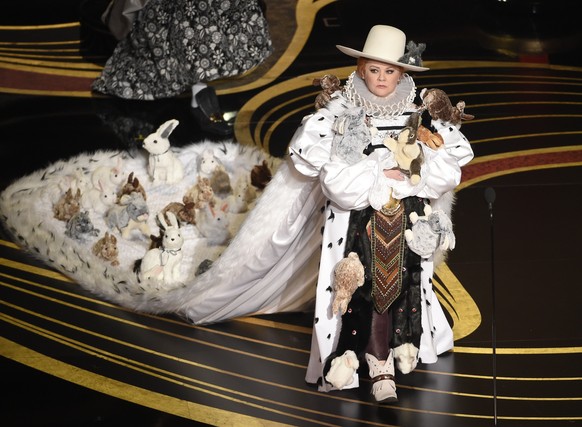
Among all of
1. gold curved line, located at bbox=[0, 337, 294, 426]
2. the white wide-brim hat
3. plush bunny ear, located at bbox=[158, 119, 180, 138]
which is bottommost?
gold curved line, located at bbox=[0, 337, 294, 426]

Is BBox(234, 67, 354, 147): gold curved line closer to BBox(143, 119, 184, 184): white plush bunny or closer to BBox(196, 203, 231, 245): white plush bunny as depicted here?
BBox(143, 119, 184, 184): white plush bunny

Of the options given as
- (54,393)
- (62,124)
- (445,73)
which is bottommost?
(54,393)

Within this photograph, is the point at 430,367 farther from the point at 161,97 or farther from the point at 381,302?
the point at 161,97

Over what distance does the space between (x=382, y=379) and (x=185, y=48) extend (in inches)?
149

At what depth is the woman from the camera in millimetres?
5777

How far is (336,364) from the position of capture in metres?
5.99

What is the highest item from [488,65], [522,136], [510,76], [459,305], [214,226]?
[488,65]

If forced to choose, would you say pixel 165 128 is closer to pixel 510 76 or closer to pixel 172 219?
pixel 172 219

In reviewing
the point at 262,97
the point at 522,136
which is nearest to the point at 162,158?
the point at 262,97

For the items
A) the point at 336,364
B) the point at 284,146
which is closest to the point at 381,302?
the point at 336,364

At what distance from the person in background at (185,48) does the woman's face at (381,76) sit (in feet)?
10.0

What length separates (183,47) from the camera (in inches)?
357

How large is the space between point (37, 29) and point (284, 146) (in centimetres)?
321

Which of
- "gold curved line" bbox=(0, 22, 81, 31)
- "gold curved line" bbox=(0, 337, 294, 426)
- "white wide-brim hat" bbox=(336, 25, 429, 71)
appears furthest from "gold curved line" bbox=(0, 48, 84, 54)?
"white wide-brim hat" bbox=(336, 25, 429, 71)
